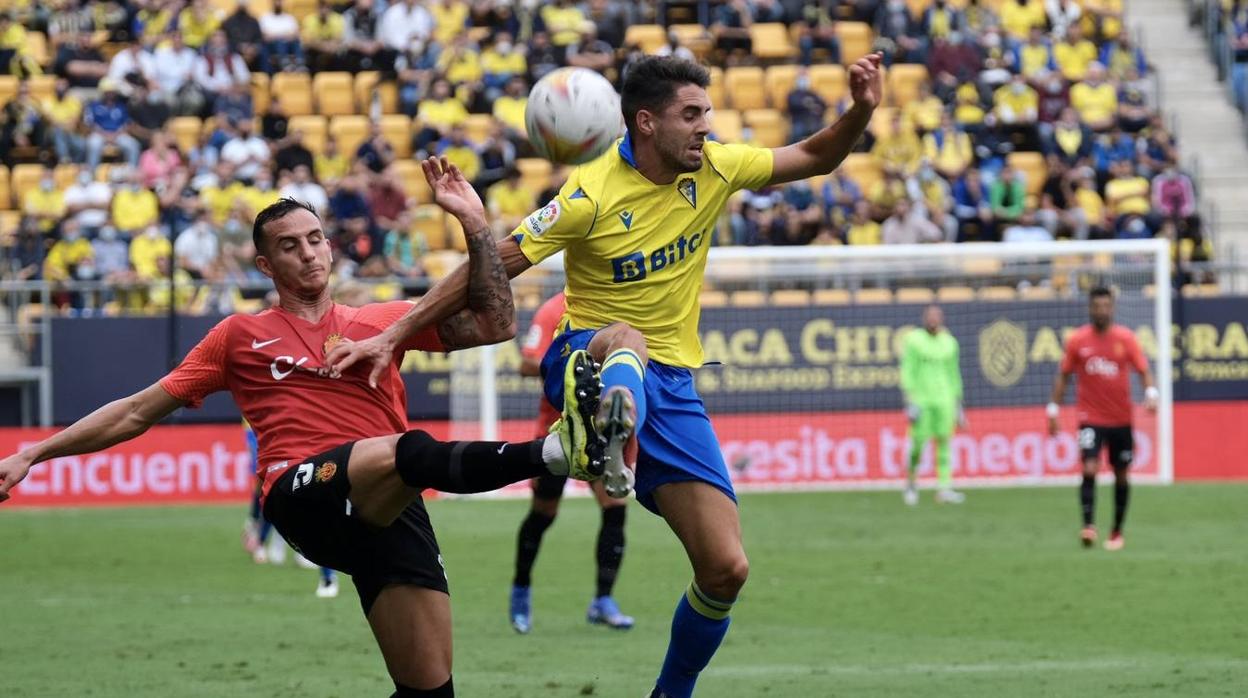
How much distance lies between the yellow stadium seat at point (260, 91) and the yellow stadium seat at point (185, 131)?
1.11 metres

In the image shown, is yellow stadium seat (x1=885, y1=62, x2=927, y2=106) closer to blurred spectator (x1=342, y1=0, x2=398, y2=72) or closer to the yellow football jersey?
blurred spectator (x1=342, y1=0, x2=398, y2=72)

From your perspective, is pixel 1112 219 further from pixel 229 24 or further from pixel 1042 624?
pixel 1042 624

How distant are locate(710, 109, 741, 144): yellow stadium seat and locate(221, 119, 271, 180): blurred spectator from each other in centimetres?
671

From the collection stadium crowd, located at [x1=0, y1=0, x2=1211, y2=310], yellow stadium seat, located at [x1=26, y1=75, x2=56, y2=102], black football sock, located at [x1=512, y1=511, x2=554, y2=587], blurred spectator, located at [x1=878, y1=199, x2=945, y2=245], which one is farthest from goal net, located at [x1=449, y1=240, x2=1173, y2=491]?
black football sock, located at [x1=512, y1=511, x2=554, y2=587]

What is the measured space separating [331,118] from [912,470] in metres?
11.1

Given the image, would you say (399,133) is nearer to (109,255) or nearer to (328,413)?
(109,255)

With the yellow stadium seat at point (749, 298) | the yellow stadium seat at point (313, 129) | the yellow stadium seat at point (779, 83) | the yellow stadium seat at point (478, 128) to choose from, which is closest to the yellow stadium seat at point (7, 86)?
the yellow stadium seat at point (313, 129)

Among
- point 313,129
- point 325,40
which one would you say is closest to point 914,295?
point 313,129

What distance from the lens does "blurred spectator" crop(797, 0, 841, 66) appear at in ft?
96.7

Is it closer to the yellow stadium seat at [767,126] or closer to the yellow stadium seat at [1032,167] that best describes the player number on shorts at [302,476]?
the yellow stadium seat at [767,126]

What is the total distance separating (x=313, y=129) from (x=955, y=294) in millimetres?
9805

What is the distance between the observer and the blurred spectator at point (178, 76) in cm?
2719

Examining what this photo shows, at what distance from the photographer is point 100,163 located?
26.2 meters

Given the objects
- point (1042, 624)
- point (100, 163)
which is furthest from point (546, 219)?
point (100, 163)
